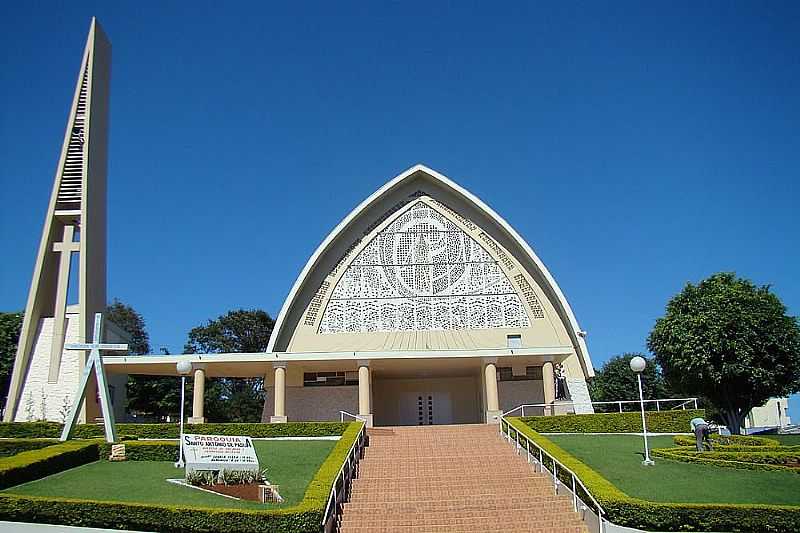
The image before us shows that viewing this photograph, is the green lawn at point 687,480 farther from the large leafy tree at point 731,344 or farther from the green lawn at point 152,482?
the large leafy tree at point 731,344

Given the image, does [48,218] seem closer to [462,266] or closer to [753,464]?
[462,266]

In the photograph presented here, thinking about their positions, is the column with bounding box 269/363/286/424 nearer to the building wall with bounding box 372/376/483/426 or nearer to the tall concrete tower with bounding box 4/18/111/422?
the building wall with bounding box 372/376/483/426

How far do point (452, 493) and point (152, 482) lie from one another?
518 cm

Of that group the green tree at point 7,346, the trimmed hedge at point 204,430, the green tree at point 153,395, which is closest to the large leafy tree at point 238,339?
the green tree at point 153,395

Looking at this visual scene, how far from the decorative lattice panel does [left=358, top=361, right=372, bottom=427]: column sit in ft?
9.47

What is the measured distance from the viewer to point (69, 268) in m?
24.5

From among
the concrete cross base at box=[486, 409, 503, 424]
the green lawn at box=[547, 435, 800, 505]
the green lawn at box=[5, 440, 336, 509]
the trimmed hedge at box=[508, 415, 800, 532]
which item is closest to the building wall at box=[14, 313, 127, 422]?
the green lawn at box=[5, 440, 336, 509]

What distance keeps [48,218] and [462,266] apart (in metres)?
14.4

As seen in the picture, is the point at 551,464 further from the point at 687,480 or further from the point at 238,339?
the point at 238,339

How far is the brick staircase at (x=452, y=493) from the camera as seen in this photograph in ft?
36.6

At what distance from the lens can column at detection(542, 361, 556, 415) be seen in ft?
74.8

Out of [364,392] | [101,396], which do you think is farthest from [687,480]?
[101,396]

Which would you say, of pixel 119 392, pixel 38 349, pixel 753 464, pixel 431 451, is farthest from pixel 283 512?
pixel 119 392

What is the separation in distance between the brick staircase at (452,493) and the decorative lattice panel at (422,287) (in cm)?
845
